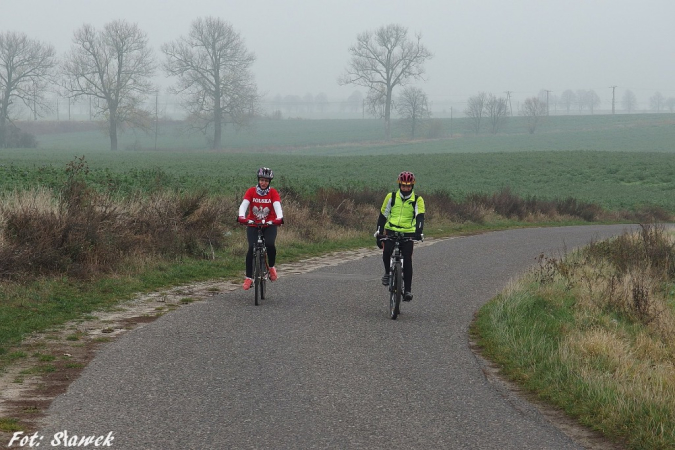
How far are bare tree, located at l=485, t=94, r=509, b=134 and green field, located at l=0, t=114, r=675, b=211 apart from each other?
7.67ft

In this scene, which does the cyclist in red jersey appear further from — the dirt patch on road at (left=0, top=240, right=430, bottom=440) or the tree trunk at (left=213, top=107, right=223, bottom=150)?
the tree trunk at (left=213, top=107, right=223, bottom=150)

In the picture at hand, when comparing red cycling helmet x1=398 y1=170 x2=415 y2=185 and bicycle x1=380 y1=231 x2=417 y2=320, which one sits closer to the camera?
bicycle x1=380 y1=231 x2=417 y2=320

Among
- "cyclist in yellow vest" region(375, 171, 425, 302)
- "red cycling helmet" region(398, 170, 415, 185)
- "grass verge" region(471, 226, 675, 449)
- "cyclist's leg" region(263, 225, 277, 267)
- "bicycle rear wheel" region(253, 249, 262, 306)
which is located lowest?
"grass verge" region(471, 226, 675, 449)

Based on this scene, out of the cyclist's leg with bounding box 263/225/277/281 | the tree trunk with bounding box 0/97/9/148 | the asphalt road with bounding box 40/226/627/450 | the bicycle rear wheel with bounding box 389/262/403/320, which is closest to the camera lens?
the asphalt road with bounding box 40/226/627/450

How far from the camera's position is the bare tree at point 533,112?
428 feet

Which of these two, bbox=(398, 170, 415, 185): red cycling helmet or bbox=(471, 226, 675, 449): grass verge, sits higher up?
bbox=(398, 170, 415, 185): red cycling helmet

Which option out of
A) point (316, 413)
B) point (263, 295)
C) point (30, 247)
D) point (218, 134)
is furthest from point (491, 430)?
point (218, 134)

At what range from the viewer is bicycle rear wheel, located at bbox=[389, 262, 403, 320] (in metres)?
10.9

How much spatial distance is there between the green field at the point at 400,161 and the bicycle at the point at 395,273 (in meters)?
9.29

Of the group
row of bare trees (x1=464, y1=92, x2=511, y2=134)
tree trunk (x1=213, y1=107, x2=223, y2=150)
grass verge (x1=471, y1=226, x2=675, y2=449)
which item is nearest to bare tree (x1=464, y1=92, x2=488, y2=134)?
row of bare trees (x1=464, y1=92, x2=511, y2=134)

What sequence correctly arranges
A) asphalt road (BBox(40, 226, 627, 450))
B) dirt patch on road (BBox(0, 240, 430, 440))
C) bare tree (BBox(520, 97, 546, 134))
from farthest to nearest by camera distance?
bare tree (BBox(520, 97, 546, 134))
dirt patch on road (BBox(0, 240, 430, 440))
asphalt road (BBox(40, 226, 627, 450))

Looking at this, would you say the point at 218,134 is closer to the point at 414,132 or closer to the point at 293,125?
the point at 414,132

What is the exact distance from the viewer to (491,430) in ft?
19.5

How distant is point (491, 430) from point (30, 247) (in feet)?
29.4
